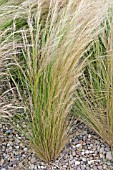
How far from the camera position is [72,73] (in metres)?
1.25

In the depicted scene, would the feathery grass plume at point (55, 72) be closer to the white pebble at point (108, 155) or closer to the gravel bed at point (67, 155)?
the gravel bed at point (67, 155)

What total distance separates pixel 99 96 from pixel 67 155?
0.91 feet

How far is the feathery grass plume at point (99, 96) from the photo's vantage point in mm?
1331

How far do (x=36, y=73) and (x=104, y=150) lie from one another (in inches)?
17.6

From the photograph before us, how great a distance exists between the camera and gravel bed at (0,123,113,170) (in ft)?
4.40

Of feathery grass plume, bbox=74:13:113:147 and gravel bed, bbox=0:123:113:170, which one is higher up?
feathery grass plume, bbox=74:13:113:147

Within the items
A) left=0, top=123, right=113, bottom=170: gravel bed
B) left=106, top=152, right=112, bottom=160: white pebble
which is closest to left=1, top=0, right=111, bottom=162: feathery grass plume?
left=0, top=123, right=113, bottom=170: gravel bed

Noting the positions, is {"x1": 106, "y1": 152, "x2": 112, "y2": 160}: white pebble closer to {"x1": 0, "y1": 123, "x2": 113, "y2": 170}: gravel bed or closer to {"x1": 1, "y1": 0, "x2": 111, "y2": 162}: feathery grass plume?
{"x1": 0, "y1": 123, "x2": 113, "y2": 170}: gravel bed

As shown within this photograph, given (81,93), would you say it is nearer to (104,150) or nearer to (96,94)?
(96,94)

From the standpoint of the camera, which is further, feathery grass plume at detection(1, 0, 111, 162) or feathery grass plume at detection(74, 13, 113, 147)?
feathery grass plume at detection(74, 13, 113, 147)

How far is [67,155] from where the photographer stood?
1.37 meters

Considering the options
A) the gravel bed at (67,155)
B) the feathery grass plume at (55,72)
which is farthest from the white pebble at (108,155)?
the feathery grass plume at (55,72)

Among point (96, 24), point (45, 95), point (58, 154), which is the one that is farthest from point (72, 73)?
point (58, 154)

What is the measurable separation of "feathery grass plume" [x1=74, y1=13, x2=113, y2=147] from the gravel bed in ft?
0.18
